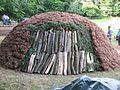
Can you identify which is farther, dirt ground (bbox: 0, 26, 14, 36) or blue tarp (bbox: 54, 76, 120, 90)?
dirt ground (bbox: 0, 26, 14, 36)

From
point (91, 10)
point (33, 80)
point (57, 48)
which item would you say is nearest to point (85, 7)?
point (91, 10)

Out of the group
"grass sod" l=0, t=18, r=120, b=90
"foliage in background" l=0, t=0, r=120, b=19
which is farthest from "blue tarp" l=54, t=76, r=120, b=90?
"foliage in background" l=0, t=0, r=120, b=19

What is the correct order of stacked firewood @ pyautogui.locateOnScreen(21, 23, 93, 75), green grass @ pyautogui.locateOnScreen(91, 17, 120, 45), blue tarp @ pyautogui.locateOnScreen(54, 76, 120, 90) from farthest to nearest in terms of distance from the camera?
green grass @ pyautogui.locateOnScreen(91, 17, 120, 45) < stacked firewood @ pyautogui.locateOnScreen(21, 23, 93, 75) < blue tarp @ pyautogui.locateOnScreen(54, 76, 120, 90)

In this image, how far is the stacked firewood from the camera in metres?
14.0

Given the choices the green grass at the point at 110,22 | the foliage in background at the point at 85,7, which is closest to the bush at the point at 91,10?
the foliage in background at the point at 85,7

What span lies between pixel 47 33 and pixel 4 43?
2098 mm

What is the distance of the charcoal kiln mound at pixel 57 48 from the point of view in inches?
553

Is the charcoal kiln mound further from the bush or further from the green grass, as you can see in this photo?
the bush

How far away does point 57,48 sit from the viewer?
1423 centimetres

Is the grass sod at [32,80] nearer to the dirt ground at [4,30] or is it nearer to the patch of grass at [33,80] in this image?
the patch of grass at [33,80]

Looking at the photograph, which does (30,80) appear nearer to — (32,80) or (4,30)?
(32,80)

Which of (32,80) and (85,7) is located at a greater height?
(85,7)

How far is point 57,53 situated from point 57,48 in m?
0.22

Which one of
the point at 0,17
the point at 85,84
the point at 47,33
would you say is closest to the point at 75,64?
the point at 47,33
